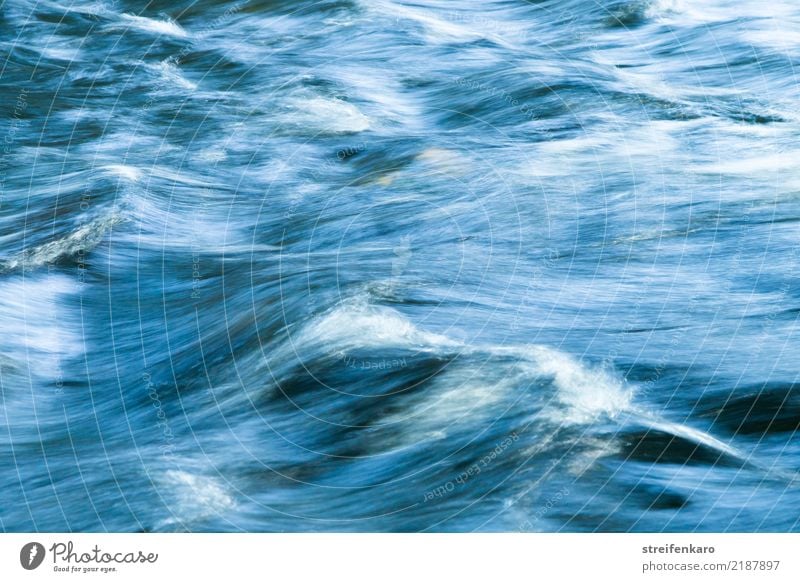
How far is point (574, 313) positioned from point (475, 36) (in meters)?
3.56

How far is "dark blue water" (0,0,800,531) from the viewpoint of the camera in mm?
5023

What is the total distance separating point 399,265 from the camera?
654cm

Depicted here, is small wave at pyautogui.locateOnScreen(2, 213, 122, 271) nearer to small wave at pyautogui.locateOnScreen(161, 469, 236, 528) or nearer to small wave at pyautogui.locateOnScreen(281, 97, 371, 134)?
small wave at pyautogui.locateOnScreen(281, 97, 371, 134)

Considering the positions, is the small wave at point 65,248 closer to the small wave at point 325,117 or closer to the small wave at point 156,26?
the small wave at point 325,117

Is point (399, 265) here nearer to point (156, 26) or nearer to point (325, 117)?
point (325, 117)

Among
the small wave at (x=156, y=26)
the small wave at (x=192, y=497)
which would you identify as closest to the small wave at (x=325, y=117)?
the small wave at (x=156, y=26)

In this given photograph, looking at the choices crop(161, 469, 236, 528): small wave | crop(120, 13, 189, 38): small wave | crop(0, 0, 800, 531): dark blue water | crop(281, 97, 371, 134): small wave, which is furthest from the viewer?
crop(120, 13, 189, 38): small wave

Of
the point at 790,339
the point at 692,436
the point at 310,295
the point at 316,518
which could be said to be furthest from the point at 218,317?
the point at 790,339

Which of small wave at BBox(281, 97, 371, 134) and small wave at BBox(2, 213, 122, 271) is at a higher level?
small wave at BBox(281, 97, 371, 134)

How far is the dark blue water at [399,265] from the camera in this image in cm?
502

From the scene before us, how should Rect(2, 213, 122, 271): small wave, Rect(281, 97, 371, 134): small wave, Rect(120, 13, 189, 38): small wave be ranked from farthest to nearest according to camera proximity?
1. Rect(120, 13, 189, 38): small wave
2. Rect(281, 97, 371, 134): small wave
3. Rect(2, 213, 122, 271): small wave

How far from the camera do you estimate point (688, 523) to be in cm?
474

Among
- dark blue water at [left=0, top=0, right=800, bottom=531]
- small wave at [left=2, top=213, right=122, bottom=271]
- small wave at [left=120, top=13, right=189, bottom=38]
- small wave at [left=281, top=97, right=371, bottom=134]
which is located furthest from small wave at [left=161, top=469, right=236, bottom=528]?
→ small wave at [left=120, top=13, right=189, bottom=38]

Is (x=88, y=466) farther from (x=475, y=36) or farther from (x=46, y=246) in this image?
(x=475, y=36)
